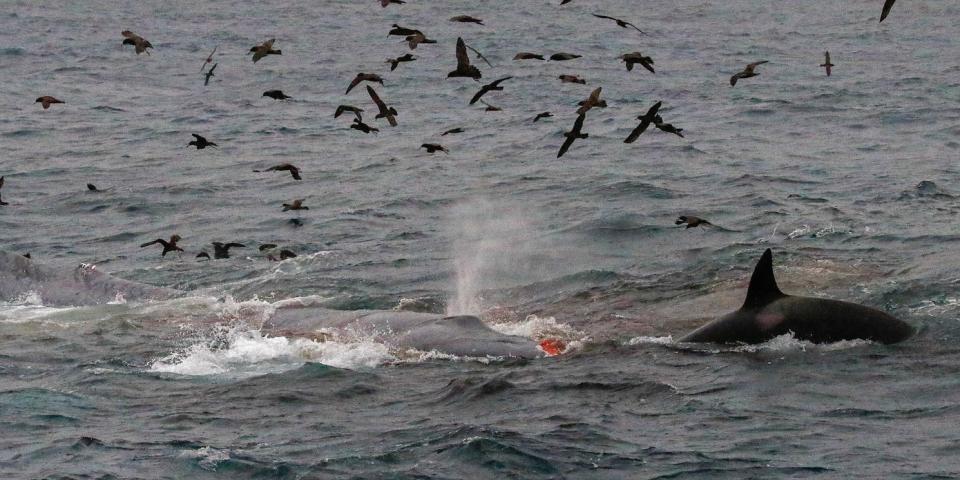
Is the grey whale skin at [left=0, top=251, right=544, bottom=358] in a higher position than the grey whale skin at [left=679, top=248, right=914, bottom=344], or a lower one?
lower

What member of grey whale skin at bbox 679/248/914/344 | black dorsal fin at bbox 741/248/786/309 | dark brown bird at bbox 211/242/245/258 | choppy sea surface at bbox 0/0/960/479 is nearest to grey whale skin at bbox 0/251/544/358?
choppy sea surface at bbox 0/0/960/479

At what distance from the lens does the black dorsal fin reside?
1697 cm

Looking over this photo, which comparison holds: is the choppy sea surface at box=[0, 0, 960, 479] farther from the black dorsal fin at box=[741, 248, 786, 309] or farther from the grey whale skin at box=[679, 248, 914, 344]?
the black dorsal fin at box=[741, 248, 786, 309]

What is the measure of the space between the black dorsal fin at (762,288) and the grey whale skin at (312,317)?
99.0 inches

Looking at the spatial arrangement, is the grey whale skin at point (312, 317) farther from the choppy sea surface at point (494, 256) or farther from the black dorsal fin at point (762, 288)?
the black dorsal fin at point (762, 288)

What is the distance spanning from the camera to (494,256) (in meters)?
25.1

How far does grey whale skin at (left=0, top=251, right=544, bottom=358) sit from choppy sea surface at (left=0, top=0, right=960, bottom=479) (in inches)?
13.8

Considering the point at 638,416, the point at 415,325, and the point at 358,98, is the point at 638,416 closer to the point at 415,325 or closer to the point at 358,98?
the point at 415,325

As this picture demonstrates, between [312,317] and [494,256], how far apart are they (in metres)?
5.27

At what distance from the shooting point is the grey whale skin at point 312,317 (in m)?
18.2

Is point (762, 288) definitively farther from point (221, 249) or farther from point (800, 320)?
point (221, 249)

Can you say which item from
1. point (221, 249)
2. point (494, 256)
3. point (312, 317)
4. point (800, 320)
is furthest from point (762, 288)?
point (221, 249)

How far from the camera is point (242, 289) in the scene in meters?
23.1

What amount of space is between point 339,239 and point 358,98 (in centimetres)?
1786
